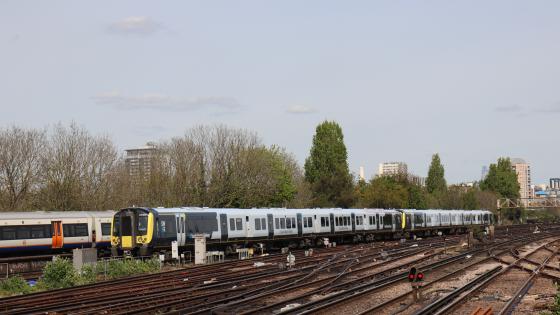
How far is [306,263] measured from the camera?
3388 centimetres

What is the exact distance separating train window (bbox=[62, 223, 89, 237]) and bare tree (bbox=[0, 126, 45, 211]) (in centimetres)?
1529

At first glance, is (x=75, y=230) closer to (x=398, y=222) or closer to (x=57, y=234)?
(x=57, y=234)

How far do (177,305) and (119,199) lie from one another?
4152cm

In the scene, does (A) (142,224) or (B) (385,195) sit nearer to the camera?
(A) (142,224)

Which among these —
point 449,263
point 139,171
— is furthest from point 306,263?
point 139,171

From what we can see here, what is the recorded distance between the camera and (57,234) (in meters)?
36.9

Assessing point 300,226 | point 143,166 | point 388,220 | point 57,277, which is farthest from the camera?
point 143,166

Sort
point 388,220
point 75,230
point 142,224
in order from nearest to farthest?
point 142,224
point 75,230
point 388,220

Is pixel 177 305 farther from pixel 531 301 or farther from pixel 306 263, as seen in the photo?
pixel 306 263

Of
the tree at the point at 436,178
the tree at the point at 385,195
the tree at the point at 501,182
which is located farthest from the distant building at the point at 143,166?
the tree at the point at 501,182

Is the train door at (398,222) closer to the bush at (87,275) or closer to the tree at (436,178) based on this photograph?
the bush at (87,275)

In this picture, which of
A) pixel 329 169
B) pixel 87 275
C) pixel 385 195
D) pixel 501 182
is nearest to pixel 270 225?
pixel 87 275

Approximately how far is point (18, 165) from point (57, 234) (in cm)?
1991

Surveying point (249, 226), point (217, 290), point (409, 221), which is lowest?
point (217, 290)
